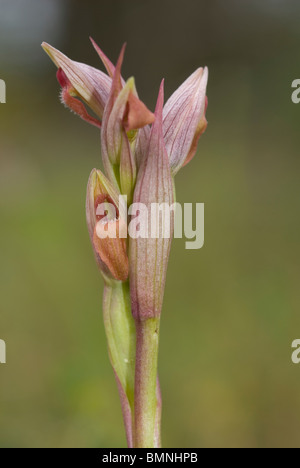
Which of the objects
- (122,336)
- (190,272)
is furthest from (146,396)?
(190,272)

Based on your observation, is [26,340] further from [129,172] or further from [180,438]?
[129,172]

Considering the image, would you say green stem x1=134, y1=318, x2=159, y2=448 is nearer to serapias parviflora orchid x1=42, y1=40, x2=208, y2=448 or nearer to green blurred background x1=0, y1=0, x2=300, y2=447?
serapias parviflora orchid x1=42, y1=40, x2=208, y2=448

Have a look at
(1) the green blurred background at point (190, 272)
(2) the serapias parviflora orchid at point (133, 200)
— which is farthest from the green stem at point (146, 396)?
(1) the green blurred background at point (190, 272)

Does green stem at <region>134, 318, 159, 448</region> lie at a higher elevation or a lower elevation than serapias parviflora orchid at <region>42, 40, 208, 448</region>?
lower

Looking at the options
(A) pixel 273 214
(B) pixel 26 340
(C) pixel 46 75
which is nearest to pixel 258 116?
(A) pixel 273 214

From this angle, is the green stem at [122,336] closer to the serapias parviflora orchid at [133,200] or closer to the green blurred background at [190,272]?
the serapias parviflora orchid at [133,200]

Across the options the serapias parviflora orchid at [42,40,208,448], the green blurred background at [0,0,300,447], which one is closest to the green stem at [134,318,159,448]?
the serapias parviflora orchid at [42,40,208,448]

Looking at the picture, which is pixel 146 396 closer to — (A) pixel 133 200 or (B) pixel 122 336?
(B) pixel 122 336
